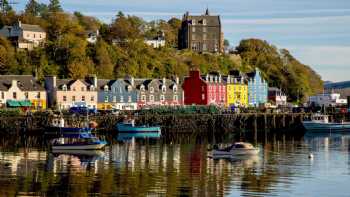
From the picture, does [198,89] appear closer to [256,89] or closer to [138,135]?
[256,89]

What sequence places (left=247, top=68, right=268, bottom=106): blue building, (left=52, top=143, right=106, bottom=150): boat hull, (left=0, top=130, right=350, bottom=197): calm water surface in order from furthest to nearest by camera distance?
(left=247, top=68, right=268, bottom=106): blue building → (left=52, top=143, right=106, bottom=150): boat hull → (left=0, top=130, right=350, bottom=197): calm water surface

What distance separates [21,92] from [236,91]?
41745 mm

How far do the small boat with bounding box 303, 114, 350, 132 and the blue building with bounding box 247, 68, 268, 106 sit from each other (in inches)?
1026

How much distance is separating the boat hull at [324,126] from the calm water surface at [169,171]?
30.9m

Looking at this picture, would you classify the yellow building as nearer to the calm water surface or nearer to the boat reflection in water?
the boat reflection in water

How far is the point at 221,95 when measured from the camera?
125625mm

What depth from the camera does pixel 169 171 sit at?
5094 centimetres

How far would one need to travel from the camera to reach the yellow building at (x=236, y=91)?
5035 inches

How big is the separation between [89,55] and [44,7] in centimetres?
3387

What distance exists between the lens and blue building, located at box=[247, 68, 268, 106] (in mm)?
134000

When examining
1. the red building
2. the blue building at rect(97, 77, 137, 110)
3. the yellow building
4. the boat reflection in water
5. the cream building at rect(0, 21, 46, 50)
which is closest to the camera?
the boat reflection in water

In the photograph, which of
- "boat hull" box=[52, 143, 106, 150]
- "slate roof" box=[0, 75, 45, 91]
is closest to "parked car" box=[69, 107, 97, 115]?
"slate roof" box=[0, 75, 45, 91]

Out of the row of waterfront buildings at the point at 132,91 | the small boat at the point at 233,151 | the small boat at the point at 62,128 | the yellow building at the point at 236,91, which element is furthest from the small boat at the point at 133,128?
the yellow building at the point at 236,91

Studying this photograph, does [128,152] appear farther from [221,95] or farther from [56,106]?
[221,95]
